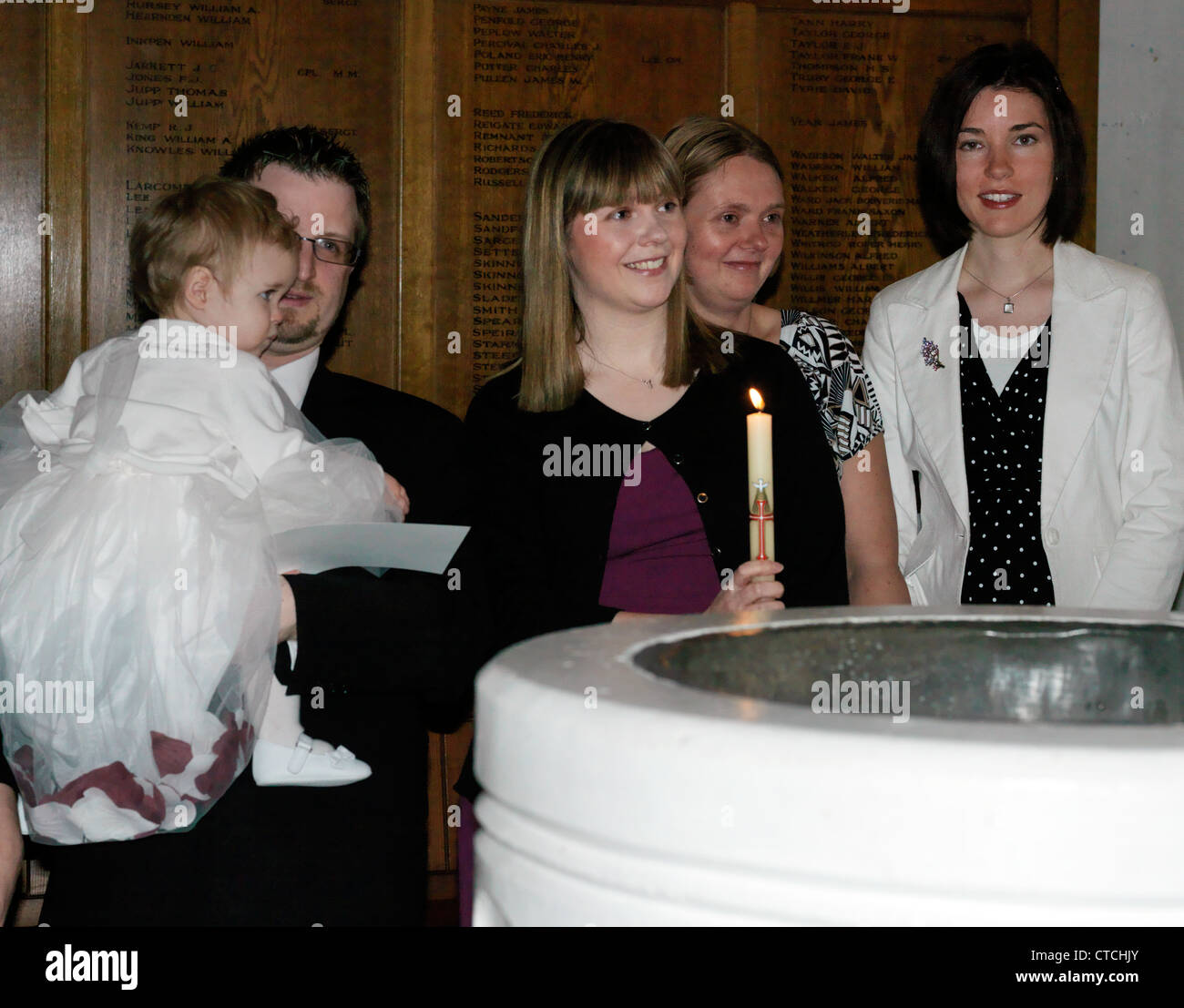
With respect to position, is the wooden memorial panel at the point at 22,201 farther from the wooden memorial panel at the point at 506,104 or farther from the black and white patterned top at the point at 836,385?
the black and white patterned top at the point at 836,385

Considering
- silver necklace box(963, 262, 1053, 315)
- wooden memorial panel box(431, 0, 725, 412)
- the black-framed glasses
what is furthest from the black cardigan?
wooden memorial panel box(431, 0, 725, 412)

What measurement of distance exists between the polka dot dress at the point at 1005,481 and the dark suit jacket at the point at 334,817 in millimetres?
1177

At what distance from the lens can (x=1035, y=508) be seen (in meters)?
2.48

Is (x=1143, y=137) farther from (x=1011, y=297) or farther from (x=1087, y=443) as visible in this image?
(x=1087, y=443)

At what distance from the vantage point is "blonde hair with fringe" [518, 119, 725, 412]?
2.11 meters

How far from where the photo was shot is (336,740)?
165 cm

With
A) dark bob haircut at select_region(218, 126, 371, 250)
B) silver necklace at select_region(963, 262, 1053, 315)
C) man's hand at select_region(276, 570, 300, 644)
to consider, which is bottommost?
man's hand at select_region(276, 570, 300, 644)

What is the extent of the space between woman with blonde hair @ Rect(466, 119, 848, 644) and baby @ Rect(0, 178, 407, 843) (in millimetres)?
384

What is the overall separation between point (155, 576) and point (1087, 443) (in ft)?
5.99

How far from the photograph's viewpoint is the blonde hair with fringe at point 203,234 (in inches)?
66.1

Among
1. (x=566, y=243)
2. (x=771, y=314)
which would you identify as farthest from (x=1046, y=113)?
(x=566, y=243)

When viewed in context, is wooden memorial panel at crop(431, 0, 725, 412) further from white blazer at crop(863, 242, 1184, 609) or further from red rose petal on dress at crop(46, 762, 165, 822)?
red rose petal on dress at crop(46, 762, 165, 822)

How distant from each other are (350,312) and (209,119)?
Answer: 2.12 feet

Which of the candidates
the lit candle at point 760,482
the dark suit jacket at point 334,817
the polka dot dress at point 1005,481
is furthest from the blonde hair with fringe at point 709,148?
the lit candle at point 760,482
